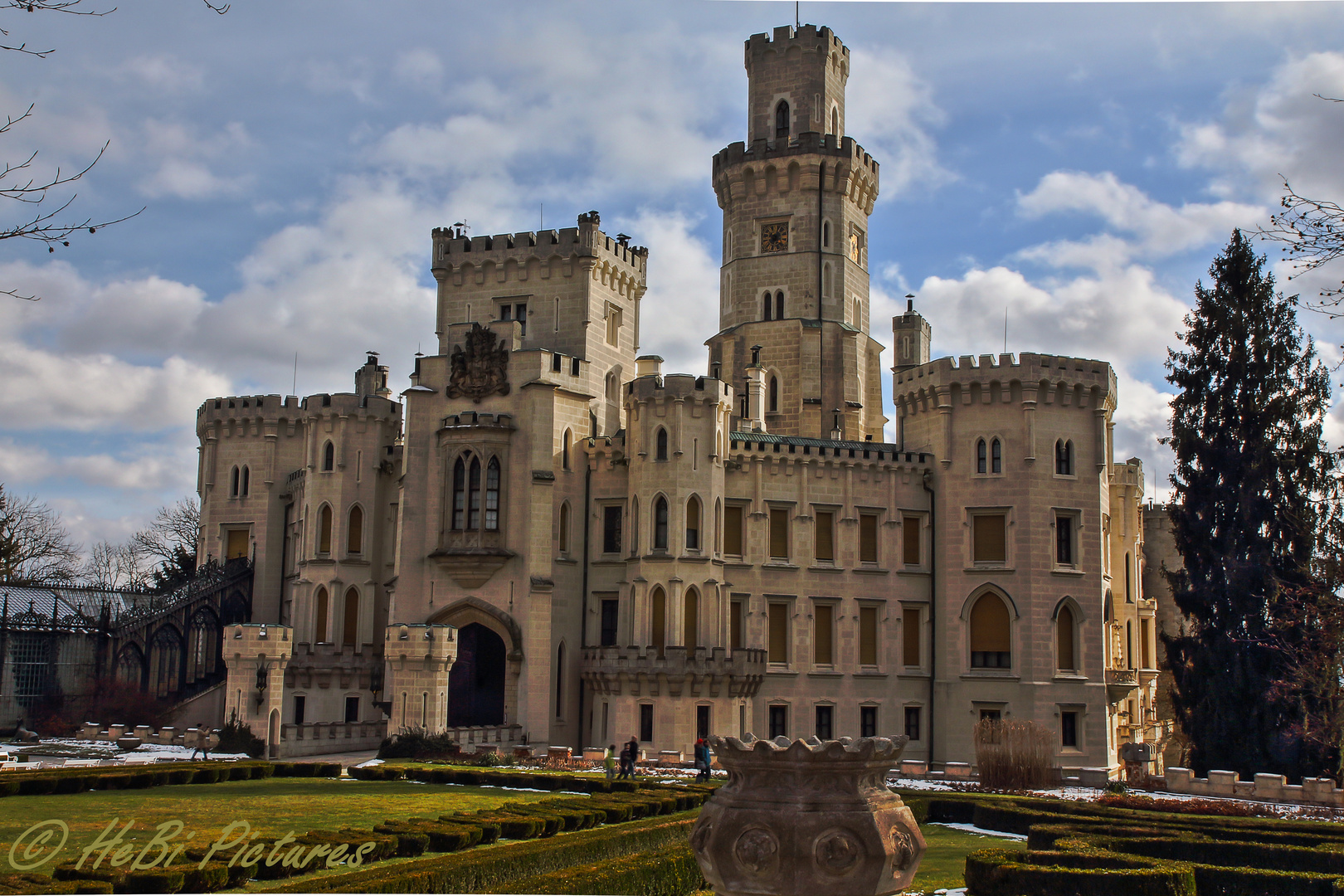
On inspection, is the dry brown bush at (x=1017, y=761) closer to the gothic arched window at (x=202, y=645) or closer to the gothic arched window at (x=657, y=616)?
the gothic arched window at (x=657, y=616)

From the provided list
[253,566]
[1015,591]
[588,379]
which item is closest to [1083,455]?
[1015,591]

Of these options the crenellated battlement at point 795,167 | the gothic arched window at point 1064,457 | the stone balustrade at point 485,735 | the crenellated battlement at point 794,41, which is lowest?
the stone balustrade at point 485,735

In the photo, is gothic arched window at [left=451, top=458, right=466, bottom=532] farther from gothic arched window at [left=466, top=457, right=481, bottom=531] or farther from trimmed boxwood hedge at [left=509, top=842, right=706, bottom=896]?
trimmed boxwood hedge at [left=509, top=842, right=706, bottom=896]

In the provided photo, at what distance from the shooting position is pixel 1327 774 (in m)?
35.0

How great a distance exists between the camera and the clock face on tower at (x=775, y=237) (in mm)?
54156

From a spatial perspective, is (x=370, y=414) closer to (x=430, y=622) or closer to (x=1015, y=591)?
(x=430, y=622)

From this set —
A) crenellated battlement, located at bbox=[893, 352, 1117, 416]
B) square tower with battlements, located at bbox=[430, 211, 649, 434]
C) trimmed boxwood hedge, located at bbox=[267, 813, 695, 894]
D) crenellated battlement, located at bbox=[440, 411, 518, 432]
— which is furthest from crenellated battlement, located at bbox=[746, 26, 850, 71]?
trimmed boxwood hedge, located at bbox=[267, 813, 695, 894]

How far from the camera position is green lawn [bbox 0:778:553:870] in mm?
21062

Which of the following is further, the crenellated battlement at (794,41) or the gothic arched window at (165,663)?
the crenellated battlement at (794,41)

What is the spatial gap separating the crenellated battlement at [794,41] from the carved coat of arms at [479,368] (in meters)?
20.9

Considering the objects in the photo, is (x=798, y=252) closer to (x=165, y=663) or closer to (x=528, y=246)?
(x=528, y=246)

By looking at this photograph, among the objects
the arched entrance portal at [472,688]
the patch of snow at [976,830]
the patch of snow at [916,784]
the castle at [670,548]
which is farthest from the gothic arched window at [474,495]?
the patch of snow at [976,830]

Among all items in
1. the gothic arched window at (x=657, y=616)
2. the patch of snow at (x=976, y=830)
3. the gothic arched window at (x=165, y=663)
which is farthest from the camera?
the gothic arched window at (x=165, y=663)

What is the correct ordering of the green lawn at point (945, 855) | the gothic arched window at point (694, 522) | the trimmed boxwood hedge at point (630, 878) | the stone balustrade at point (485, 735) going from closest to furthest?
the trimmed boxwood hedge at point (630, 878) → the green lawn at point (945, 855) → the stone balustrade at point (485, 735) → the gothic arched window at point (694, 522)
